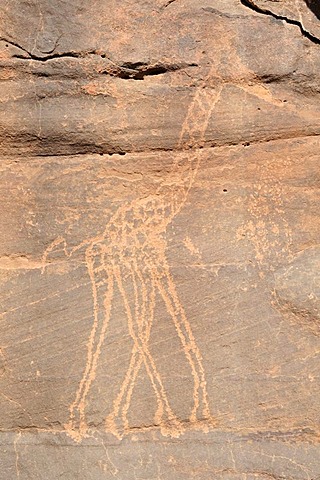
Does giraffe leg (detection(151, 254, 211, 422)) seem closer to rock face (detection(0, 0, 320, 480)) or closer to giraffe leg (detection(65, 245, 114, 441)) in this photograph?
rock face (detection(0, 0, 320, 480))

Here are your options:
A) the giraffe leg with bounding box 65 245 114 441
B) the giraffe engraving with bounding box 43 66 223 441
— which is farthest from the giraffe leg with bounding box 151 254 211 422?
the giraffe leg with bounding box 65 245 114 441

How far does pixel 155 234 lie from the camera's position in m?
3.07

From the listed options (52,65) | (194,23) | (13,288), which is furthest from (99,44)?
(13,288)

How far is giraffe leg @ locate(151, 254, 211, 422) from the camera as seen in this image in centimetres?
301

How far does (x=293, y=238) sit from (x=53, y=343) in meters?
1.12

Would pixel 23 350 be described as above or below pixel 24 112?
below

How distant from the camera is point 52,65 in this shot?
3.08m

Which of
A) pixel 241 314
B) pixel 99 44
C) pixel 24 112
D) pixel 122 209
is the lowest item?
pixel 241 314

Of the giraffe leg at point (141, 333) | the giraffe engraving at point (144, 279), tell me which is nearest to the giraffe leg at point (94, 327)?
the giraffe engraving at point (144, 279)

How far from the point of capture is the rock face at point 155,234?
3012 millimetres

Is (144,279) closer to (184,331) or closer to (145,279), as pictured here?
Result: (145,279)

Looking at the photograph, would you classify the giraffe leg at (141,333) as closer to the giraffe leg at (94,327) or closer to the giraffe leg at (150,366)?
the giraffe leg at (150,366)

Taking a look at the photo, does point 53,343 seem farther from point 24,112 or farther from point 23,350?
point 24,112

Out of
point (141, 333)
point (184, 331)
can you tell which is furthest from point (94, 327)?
point (184, 331)
